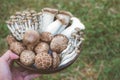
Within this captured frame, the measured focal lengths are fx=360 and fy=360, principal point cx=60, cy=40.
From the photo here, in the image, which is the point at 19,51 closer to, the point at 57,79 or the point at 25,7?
the point at 57,79

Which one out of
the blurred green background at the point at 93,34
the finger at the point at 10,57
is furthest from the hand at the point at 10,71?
the blurred green background at the point at 93,34

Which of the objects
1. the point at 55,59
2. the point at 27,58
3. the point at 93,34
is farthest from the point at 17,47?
the point at 93,34

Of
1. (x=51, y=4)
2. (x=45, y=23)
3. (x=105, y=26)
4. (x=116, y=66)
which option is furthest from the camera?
(x=51, y=4)

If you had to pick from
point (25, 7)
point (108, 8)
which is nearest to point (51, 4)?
point (25, 7)

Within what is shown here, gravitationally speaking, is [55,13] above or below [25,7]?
above

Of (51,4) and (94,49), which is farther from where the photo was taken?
(51,4)

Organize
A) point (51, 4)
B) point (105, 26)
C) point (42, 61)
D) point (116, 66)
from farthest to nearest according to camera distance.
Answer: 1. point (51, 4)
2. point (105, 26)
3. point (116, 66)
4. point (42, 61)

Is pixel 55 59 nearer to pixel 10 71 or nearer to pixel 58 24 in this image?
pixel 58 24
